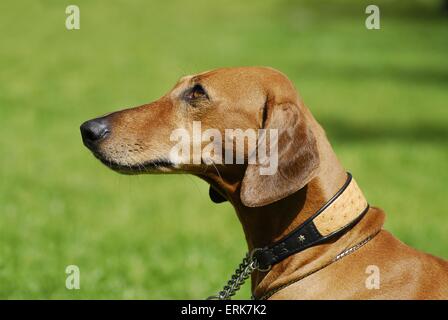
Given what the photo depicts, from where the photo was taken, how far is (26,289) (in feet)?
20.0

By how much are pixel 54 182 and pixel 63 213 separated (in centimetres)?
131

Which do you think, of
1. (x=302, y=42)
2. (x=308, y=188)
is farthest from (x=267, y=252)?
(x=302, y=42)

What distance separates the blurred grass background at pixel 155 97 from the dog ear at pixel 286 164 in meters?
2.29

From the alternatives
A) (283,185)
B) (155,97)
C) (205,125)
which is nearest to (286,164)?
(283,185)

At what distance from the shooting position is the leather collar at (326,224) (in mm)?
4223

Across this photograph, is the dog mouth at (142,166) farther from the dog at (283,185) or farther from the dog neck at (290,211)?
the dog neck at (290,211)

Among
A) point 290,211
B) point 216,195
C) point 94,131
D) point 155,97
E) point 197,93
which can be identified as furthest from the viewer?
point 155,97

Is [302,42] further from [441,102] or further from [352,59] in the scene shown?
[441,102]

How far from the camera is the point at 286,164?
422 cm

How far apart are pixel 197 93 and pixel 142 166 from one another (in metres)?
0.54

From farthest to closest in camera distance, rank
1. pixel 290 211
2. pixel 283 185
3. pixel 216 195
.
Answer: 1. pixel 216 195
2. pixel 290 211
3. pixel 283 185

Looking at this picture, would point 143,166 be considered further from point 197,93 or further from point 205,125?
point 197,93
